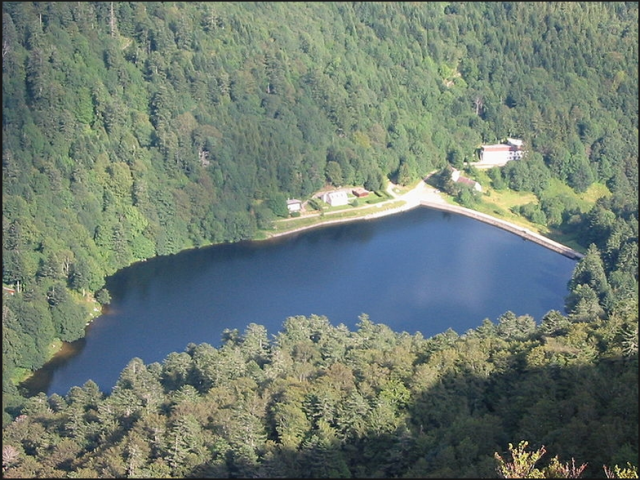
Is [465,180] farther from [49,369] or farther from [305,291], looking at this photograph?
[49,369]

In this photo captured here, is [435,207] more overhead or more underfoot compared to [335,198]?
more underfoot

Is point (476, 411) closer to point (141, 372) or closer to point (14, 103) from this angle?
point (141, 372)

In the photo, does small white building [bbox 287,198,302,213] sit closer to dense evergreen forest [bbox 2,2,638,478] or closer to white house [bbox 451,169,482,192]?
dense evergreen forest [bbox 2,2,638,478]

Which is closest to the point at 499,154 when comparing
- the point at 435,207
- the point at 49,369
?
the point at 435,207

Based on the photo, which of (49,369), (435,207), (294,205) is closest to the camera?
(49,369)

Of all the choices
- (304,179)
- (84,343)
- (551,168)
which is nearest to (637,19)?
(551,168)

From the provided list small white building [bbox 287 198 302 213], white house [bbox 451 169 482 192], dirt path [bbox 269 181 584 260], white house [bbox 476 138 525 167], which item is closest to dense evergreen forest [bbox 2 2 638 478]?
small white building [bbox 287 198 302 213]
